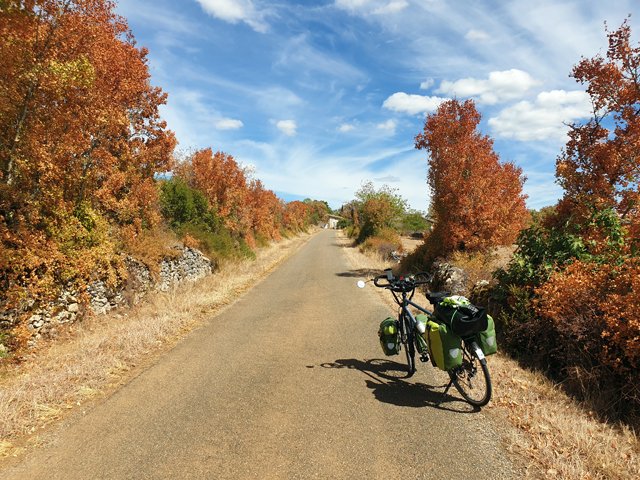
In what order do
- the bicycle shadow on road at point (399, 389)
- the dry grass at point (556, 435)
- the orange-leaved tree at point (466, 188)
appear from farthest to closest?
the orange-leaved tree at point (466, 188) < the bicycle shadow on road at point (399, 389) < the dry grass at point (556, 435)

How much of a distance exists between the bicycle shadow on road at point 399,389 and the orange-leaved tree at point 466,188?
1067 cm

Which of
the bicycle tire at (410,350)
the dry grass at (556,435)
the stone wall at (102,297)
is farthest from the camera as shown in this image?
the stone wall at (102,297)

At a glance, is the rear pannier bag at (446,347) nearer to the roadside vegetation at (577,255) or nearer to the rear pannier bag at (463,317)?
the rear pannier bag at (463,317)

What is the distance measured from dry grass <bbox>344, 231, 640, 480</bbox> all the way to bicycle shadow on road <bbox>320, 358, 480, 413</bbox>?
503 mm

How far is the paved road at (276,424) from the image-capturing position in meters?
3.81

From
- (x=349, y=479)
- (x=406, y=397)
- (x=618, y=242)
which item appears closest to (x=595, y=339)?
(x=618, y=242)

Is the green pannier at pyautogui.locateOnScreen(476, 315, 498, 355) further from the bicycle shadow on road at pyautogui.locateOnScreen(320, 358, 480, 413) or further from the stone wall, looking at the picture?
the stone wall

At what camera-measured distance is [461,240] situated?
16.1 meters

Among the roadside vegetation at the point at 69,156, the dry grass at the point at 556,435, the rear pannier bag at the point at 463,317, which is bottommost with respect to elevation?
the dry grass at the point at 556,435

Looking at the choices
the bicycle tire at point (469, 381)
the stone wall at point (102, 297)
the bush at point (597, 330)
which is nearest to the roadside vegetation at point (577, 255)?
the bush at point (597, 330)

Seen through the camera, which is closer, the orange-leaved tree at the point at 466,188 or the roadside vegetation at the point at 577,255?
the roadside vegetation at the point at 577,255

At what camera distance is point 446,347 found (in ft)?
15.6

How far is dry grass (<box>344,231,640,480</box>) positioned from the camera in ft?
11.9

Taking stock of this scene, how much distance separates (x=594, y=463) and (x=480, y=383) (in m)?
1.88
